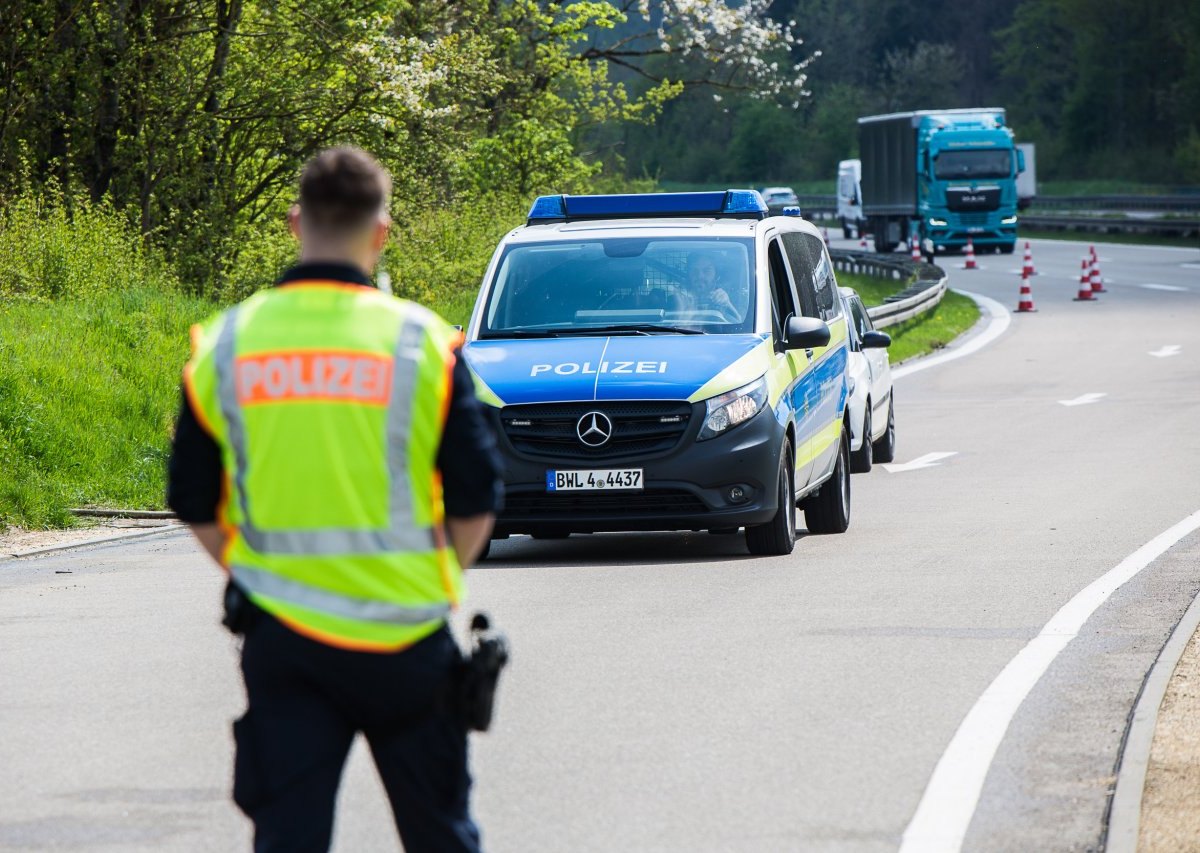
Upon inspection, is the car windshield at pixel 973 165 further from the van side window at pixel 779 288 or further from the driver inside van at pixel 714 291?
the driver inside van at pixel 714 291

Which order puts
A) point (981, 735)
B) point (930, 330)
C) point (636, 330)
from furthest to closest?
point (930, 330)
point (636, 330)
point (981, 735)

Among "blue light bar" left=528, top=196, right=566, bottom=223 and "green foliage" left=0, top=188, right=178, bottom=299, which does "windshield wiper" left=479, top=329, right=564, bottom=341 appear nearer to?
"blue light bar" left=528, top=196, right=566, bottom=223

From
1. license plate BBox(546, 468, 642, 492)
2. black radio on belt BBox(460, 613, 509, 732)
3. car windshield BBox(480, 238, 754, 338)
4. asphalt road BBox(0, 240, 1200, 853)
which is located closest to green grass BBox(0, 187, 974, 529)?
asphalt road BBox(0, 240, 1200, 853)

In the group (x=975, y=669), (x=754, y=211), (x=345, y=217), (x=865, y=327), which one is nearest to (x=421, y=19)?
(x=865, y=327)

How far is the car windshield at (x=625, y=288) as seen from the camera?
39.2 ft

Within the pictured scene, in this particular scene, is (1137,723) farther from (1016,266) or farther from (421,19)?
(1016,266)

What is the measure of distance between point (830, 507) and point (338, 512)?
30.2 ft

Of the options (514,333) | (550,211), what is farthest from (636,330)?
(550,211)

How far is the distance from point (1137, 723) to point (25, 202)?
16316mm

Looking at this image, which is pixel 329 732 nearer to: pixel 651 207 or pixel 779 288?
pixel 779 288

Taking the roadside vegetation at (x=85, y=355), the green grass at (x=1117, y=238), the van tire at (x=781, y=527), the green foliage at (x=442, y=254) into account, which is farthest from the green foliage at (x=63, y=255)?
the green grass at (x=1117, y=238)

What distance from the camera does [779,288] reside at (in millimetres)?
12438

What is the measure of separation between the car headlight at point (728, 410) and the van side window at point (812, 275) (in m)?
1.78

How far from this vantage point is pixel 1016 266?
53000 millimetres
